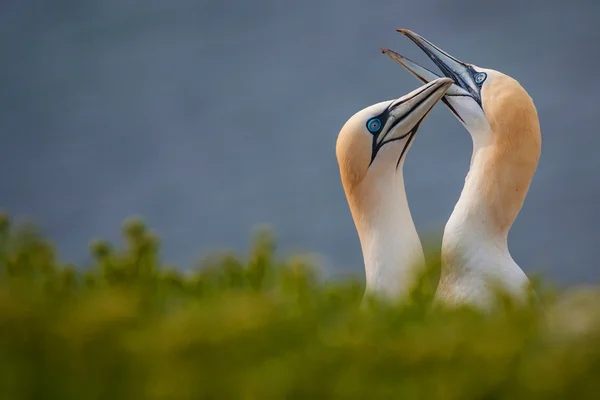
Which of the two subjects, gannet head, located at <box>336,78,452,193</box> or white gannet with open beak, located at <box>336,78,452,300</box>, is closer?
white gannet with open beak, located at <box>336,78,452,300</box>

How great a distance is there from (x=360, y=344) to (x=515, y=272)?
94.7 inches

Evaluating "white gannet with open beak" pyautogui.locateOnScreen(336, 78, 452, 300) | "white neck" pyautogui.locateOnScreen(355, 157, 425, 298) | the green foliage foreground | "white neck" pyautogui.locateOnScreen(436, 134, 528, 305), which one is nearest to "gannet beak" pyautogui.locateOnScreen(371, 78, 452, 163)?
"white gannet with open beak" pyautogui.locateOnScreen(336, 78, 452, 300)

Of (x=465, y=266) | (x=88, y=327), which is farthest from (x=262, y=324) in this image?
→ (x=465, y=266)

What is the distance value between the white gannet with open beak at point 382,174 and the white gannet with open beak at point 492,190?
0.59ft

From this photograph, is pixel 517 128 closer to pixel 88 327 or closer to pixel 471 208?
pixel 471 208

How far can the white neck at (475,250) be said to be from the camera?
363 cm

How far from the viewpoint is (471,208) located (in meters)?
3.84

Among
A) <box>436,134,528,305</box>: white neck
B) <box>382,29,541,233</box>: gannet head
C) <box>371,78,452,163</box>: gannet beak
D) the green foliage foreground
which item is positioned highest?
<box>371,78,452,163</box>: gannet beak

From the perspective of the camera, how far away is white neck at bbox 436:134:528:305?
11.9ft

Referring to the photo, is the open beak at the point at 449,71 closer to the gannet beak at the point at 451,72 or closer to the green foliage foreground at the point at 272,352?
the gannet beak at the point at 451,72

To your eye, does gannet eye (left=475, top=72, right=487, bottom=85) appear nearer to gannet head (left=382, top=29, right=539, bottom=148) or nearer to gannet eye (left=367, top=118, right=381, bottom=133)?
gannet head (left=382, top=29, right=539, bottom=148)

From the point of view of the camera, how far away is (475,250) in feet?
12.3

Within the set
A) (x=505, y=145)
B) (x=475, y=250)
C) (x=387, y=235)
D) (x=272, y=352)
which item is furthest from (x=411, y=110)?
(x=272, y=352)

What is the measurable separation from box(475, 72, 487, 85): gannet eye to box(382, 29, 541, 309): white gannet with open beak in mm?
12
